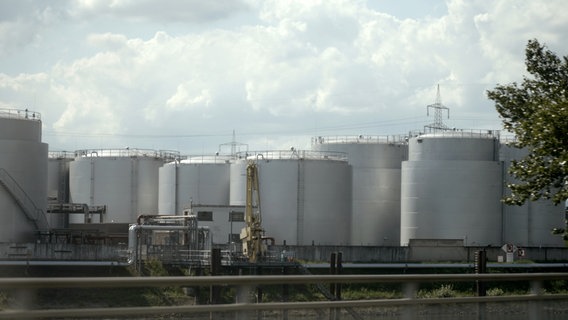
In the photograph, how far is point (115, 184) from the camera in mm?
90375

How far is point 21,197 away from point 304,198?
2275cm

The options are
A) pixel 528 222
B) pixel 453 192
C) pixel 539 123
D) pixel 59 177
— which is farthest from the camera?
pixel 59 177

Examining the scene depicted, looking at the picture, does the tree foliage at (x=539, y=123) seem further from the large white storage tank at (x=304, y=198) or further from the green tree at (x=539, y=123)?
the large white storage tank at (x=304, y=198)

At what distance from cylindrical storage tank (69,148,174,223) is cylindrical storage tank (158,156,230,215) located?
155 inches

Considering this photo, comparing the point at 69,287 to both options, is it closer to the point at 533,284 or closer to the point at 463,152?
the point at 533,284

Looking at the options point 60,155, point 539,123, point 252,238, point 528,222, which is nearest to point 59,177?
point 60,155

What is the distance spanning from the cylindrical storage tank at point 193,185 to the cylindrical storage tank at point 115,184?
12.9 feet

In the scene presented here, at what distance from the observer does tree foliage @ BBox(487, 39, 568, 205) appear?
25.0 m

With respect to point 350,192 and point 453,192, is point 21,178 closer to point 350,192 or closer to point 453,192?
point 350,192

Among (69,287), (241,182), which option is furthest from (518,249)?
(69,287)

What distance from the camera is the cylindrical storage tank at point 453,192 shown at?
265ft

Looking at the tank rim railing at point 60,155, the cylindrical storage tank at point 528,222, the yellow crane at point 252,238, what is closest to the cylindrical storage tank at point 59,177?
the tank rim railing at point 60,155

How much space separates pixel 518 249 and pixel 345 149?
21725mm

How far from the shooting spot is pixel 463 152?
8206 cm
